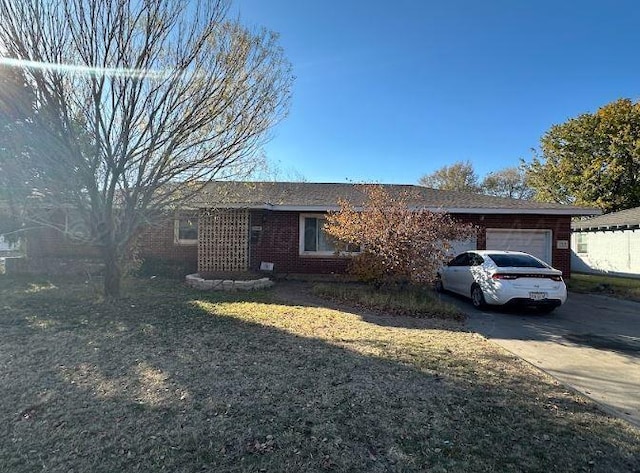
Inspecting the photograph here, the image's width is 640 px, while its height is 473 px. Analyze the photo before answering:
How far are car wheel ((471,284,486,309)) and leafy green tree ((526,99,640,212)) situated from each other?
25.4 m

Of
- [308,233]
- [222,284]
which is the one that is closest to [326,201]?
[308,233]

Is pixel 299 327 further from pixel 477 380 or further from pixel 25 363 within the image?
pixel 25 363

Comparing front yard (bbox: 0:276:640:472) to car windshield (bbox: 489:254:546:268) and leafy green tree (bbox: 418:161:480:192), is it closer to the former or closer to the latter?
car windshield (bbox: 489:254:546:268)

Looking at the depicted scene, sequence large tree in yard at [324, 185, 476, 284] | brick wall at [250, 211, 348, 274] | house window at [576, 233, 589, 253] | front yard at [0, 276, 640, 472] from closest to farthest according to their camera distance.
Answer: front yard at [0, 276, 640, 472]
large tree in yard at [324, 185, 476, 284]
brick wall at [250, 211, 348, 274]
house window at [576, 233, 589, 253]

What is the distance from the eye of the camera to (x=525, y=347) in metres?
6.52

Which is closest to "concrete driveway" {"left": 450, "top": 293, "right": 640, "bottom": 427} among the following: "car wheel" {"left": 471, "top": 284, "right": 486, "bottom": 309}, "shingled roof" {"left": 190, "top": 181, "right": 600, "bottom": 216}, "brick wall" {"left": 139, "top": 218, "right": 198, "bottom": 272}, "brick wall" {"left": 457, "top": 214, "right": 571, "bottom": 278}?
"car wheel" {"left": 471, "top": 284, "right": 486, "bottom": 309}

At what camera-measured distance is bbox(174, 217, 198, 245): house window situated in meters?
15.0

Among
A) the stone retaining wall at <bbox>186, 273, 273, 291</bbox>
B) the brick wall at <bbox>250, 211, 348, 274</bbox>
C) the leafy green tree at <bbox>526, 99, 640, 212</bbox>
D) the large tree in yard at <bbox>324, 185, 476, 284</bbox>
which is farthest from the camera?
the leafy green tree at <bbox>526, 99, 640, 212</bbox>

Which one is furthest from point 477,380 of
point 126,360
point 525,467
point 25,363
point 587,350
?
point 25,363

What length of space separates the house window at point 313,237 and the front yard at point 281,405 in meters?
7.99

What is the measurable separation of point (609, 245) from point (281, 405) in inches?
915

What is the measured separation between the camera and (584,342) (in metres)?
6.97

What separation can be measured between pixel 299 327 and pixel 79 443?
4234 millimetres

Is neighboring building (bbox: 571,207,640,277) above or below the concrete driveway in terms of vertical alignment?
above
